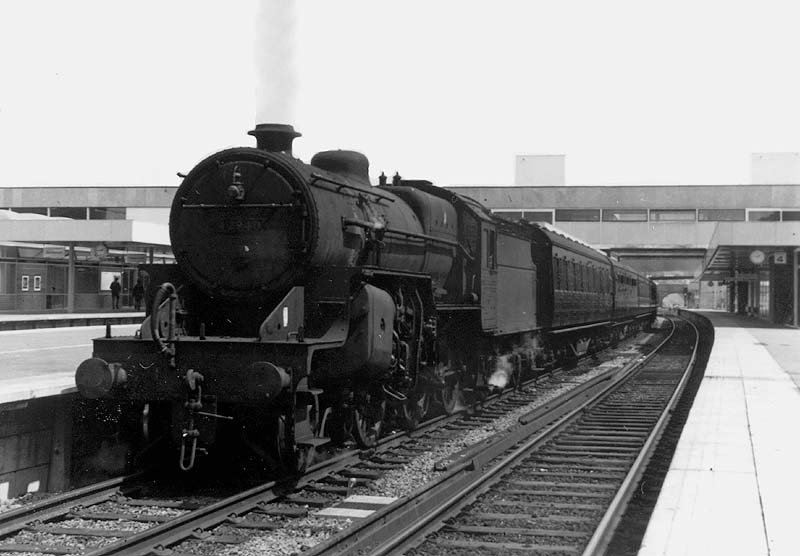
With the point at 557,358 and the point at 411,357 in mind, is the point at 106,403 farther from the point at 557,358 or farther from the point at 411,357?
the point at 557,358

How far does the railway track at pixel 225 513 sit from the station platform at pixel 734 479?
81.5 inches

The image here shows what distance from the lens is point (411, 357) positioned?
9320mm

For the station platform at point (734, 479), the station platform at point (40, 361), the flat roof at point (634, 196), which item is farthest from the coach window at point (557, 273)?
the flat roof at point (634, 196)

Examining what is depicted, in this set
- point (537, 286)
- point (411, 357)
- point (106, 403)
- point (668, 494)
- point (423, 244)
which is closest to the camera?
point (668, 494)

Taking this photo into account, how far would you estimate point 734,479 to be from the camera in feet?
24.2

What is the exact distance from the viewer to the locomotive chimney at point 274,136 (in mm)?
8344

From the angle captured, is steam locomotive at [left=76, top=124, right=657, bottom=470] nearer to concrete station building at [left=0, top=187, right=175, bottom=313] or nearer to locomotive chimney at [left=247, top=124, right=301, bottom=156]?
locomotive chimney at [left=247, top=124, right=301, bottom=156]

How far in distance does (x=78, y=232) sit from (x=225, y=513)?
25835 millimetres

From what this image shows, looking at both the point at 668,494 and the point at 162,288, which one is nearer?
the point at 668,494

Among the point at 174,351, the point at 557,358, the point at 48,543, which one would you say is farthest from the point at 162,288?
the point at 557,358

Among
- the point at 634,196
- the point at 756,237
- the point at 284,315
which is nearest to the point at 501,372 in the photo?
the point at 284,315

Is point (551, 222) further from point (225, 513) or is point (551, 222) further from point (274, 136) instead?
point (225, 513)

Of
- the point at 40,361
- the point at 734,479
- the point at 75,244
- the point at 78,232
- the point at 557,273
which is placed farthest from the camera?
the point at 75,244

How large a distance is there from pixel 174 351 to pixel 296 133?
2.52 m
